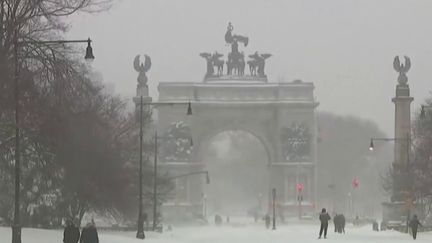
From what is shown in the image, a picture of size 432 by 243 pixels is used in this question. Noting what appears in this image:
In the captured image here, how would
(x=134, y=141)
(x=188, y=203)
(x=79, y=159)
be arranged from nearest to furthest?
1. (x=79, y=159)
2. (x=134, y=141)
3. (x=188, y=203)

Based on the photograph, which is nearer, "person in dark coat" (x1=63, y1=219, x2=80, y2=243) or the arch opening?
"person in dark coat" (x1=63, y1=219, x2=80, y2=243)

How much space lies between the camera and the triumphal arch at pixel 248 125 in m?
108

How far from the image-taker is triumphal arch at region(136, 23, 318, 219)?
10825 cm

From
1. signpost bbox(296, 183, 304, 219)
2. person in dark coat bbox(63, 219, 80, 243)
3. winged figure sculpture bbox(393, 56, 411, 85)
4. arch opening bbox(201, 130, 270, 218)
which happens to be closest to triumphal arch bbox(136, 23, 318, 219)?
signpost bbox(296, 183, 304, 219)

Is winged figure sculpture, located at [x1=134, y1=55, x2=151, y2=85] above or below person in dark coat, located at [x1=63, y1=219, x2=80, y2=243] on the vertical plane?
above

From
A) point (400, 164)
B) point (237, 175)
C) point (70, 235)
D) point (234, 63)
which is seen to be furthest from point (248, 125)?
point (70, 235)

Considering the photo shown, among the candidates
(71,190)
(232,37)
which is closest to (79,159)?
(71,190)

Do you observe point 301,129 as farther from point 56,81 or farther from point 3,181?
point 56,81

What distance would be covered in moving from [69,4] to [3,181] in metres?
14.7

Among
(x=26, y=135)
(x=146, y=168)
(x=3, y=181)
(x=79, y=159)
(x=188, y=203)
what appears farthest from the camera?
(x=188, y=203)

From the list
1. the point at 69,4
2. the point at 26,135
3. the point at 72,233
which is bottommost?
the point at 72,233

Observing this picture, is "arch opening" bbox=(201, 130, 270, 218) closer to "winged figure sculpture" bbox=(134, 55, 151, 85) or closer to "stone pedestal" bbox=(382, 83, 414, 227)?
"winged figure sculpture" bbox=(134, 55, 151, 85)

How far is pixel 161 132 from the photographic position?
110m

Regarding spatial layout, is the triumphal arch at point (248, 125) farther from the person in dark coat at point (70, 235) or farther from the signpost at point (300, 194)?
the person in dark coat at point (70, 235)
